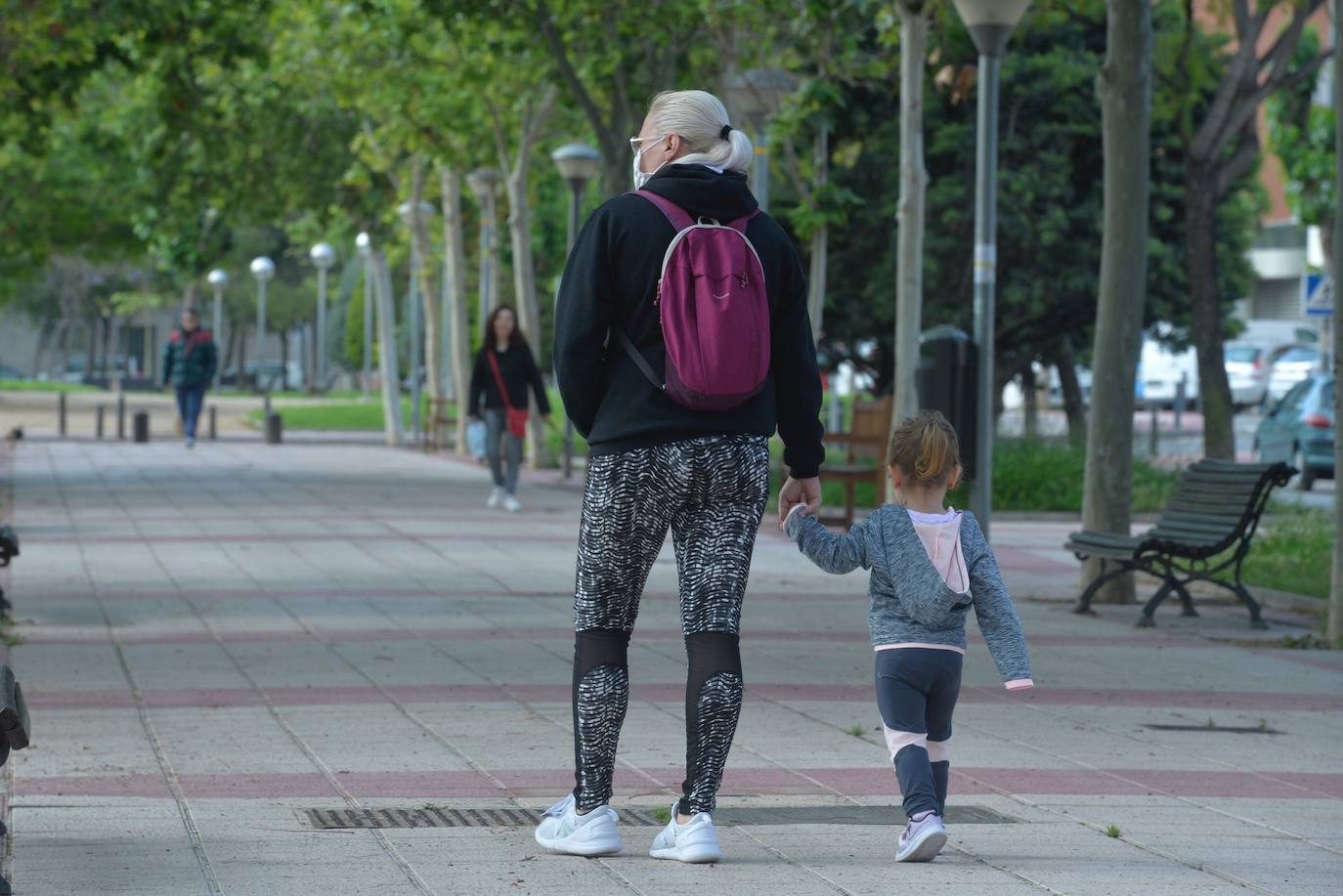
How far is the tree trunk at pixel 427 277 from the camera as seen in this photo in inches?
1334

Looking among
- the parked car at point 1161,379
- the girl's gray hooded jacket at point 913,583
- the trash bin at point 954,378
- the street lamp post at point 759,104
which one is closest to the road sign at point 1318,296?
the street lamp post at point 759,104

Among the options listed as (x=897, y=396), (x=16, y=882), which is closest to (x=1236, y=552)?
(x=897, y=396)

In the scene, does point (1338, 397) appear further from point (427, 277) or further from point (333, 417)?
point (333, 417)

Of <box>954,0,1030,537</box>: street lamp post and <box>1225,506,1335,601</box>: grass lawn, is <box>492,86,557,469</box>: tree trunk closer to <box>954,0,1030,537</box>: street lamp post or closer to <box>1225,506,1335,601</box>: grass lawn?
<box>1225,506,1335,601</box>: grass lawn

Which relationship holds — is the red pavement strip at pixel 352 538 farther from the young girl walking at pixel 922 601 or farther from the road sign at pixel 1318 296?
the young girl walking at pixel 922 601

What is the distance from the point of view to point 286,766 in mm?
6969

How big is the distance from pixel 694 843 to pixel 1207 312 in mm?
17671

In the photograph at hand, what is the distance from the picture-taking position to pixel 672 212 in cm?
534

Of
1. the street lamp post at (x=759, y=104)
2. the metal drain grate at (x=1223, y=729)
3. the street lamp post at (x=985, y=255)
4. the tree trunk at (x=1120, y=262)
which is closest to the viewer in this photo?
the metal drain grate at (x=1223, y=729)

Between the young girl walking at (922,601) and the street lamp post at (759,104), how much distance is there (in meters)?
14.4

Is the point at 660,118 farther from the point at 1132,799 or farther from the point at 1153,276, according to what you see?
the point at 1153,276

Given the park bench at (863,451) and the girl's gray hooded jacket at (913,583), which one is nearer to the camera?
the girl's gray hooded jacket at (913,583)

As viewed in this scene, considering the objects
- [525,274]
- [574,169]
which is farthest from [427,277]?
[574,169]

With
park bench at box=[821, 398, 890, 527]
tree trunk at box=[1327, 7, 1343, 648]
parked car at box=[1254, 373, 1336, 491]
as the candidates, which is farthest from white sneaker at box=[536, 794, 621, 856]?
parked car at box=[1254, 373, 1336, 491]
